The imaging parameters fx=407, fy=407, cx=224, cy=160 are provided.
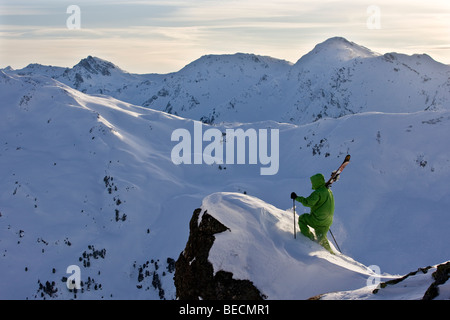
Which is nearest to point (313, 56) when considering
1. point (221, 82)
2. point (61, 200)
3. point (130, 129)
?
point (221, 82)

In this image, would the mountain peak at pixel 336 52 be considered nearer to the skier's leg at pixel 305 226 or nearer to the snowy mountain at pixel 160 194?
the snowy mountain at pixel 160 194

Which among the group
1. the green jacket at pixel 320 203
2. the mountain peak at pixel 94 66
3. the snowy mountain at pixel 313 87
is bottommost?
the green jacket at pixel 320 203

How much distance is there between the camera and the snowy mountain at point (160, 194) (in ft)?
42.0

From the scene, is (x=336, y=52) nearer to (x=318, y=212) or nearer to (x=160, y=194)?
(x=160, y=194)

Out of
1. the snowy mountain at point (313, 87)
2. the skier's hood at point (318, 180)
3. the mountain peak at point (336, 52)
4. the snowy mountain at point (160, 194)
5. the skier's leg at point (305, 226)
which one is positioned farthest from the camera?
the mountain peak at point (336, 52)

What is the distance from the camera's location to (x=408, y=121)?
2095 cm

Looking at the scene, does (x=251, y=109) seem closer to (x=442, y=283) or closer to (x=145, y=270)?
(x=145, y=270)

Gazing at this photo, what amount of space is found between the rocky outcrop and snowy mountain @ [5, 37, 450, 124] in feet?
172

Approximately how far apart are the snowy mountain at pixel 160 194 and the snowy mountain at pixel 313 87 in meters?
35.3

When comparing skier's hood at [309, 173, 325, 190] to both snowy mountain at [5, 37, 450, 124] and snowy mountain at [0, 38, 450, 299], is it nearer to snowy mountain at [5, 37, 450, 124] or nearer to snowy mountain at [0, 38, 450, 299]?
snowy mountain at [0, 38, 450, 299]

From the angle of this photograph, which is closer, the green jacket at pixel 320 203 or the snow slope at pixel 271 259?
the snow slope at pixel 271 259

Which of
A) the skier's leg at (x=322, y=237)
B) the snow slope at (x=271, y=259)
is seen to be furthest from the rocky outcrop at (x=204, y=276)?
the skier's leg at (x=322, y=237)
